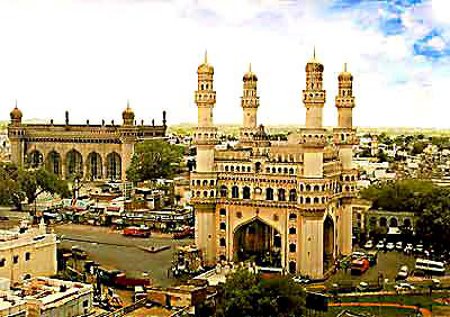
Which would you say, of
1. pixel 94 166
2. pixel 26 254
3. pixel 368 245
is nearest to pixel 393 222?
pixel 368 245

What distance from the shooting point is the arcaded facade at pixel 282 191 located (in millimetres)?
35000

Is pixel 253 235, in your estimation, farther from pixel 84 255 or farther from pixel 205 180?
pixel 84 255

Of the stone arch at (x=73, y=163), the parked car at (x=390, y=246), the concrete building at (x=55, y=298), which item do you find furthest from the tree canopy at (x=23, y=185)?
the concrete building at (x=55, y=298)

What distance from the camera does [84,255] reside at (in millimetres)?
39344

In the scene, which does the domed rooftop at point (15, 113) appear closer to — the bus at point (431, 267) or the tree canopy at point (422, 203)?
the tree canopy at point (422, 203)

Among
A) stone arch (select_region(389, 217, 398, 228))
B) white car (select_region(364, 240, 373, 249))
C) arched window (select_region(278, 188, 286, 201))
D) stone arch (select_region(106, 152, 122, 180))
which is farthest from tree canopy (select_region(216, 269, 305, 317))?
→ stone arch (select_region(106, 152, 122, 180))

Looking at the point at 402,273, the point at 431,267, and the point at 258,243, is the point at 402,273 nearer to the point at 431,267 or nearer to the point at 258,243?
the point at 431,267

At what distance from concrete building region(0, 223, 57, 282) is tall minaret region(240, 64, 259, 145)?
1453 centimetres

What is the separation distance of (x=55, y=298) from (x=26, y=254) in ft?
22.6

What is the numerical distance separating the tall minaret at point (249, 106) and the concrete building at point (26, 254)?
14529mm

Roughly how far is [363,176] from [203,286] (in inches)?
1598

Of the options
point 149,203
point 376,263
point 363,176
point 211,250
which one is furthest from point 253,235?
point 363,176

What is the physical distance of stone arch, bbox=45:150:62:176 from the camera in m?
72.2

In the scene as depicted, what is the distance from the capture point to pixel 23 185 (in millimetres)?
53656
